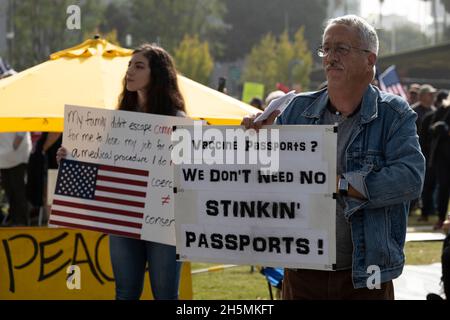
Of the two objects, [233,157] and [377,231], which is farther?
[233,157]

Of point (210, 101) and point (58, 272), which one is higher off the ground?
point (210, 101)

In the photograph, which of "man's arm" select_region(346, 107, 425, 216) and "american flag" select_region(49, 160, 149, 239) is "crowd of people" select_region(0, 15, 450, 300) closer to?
"man's arm" select_region(346, 107, 425, 216)

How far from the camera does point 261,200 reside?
438 cm

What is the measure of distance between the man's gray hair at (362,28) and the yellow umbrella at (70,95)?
280 cm

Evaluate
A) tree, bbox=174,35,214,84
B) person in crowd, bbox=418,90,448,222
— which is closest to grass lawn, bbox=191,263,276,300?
person in crowd, bbox=418,90,448,222

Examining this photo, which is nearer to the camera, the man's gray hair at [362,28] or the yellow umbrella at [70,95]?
the man's gray hair at [362,28]

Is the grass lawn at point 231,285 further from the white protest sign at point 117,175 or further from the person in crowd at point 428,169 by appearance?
the person in crowd at point 428,169

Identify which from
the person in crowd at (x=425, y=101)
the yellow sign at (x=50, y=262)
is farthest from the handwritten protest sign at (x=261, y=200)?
the person in crowd at (x=425, y=101)

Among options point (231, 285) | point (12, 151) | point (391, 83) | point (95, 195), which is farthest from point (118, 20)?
point (95, 195)

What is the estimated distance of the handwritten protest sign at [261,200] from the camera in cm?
425
